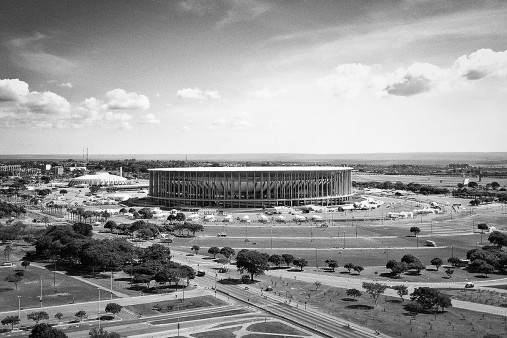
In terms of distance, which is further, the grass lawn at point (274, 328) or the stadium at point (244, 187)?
the stadium at point (244, 187)

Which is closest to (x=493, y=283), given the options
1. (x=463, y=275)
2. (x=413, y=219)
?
(x=463, y=275)

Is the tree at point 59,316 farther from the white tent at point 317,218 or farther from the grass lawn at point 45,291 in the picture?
the white tent at point 317,218

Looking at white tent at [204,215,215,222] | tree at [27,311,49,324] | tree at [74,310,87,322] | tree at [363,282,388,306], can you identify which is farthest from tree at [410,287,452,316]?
white tent at [204,215,215,222]

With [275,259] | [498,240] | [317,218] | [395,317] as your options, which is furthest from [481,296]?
[317,218]

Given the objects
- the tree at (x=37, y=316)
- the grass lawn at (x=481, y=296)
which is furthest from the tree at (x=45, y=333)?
the grass lawn at (x=481, y=296)

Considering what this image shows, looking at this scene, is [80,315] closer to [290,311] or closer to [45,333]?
[45,333]

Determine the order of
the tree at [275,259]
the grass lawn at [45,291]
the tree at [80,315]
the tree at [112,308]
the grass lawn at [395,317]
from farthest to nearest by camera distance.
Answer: the tree at [275,259], the grass lawn at [45,291], the tree at [112,308], the tree at [80,315], the grass lawn at [395,317]

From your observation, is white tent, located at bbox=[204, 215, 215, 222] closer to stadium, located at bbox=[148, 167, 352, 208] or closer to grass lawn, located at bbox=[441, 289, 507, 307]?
stadium, located at bbox=[148, 167, 352, 208]
